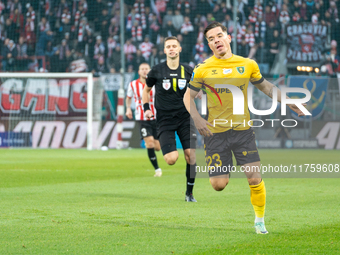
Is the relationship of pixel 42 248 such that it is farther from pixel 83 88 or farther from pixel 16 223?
pixel 83 88

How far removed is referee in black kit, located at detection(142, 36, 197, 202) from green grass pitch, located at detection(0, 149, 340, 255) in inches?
27.0

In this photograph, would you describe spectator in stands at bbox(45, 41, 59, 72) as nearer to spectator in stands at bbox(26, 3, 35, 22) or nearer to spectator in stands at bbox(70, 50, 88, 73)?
spectator in stands at bbox(70, 50, 88, 73)

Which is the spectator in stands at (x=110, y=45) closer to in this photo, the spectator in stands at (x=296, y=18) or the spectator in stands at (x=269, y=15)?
the spectator in stands at (x=269, y=15)

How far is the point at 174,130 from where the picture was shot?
7.60m

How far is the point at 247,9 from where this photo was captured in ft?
76.7

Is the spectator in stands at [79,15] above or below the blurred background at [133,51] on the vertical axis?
above

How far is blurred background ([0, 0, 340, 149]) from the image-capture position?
20625 mm

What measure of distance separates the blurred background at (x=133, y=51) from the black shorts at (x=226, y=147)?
14.8 metres

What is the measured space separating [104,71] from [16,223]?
695 inches

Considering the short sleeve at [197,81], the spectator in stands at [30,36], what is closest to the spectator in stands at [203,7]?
the spectator in stands at [30,36]

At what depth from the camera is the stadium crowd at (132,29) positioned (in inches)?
889

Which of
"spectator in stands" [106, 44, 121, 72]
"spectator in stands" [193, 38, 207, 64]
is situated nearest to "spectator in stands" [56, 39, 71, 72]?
"spectator in stands" [106, 44, 121, 72]

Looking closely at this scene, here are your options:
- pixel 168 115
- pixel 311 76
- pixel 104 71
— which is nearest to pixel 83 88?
pixel 104 71

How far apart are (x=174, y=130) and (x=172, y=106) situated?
0.34 m
